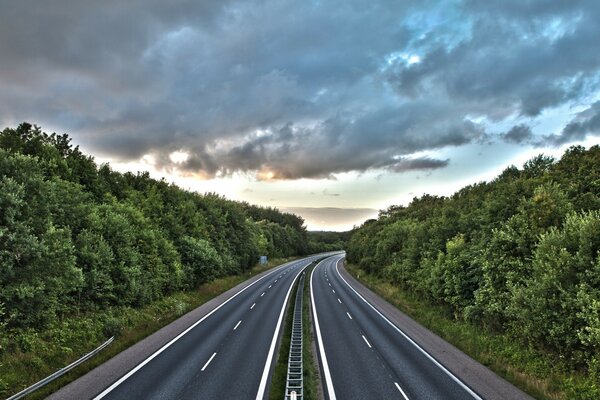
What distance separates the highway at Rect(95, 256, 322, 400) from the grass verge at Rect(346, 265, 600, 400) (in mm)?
11831

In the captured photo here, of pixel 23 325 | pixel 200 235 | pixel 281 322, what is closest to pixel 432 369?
pixel 281 322

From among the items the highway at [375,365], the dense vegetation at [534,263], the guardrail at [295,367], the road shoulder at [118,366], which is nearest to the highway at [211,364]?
the road shoulder at [118,366]

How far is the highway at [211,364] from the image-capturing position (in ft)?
49.7

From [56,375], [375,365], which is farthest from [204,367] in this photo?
[375,365]

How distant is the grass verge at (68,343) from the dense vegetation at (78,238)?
548mm

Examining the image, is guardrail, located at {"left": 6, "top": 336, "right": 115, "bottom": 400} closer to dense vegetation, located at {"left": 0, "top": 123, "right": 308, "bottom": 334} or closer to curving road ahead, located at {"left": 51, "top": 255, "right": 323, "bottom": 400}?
curving road ahead, located at {"left": 51, "top": 255, "right": 323, "bottom": 400}

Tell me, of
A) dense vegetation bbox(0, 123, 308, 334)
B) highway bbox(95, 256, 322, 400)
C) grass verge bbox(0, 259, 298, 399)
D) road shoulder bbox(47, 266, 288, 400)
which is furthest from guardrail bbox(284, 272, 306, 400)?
dense vegetation bbox(0, 123, 308, 334)

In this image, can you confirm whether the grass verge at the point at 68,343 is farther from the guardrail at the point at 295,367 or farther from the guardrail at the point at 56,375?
the guardrail at the point at 295,367

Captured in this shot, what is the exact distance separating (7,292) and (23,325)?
2.39m

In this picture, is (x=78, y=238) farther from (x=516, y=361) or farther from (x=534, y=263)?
(x=534, y=263)

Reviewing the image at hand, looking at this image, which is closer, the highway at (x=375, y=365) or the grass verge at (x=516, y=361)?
the grass verge at (x=516, y=361)

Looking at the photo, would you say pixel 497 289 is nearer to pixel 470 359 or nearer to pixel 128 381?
pixel 470 359

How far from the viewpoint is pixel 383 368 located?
60.2 ft

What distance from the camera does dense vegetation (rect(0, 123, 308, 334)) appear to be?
18625mm
